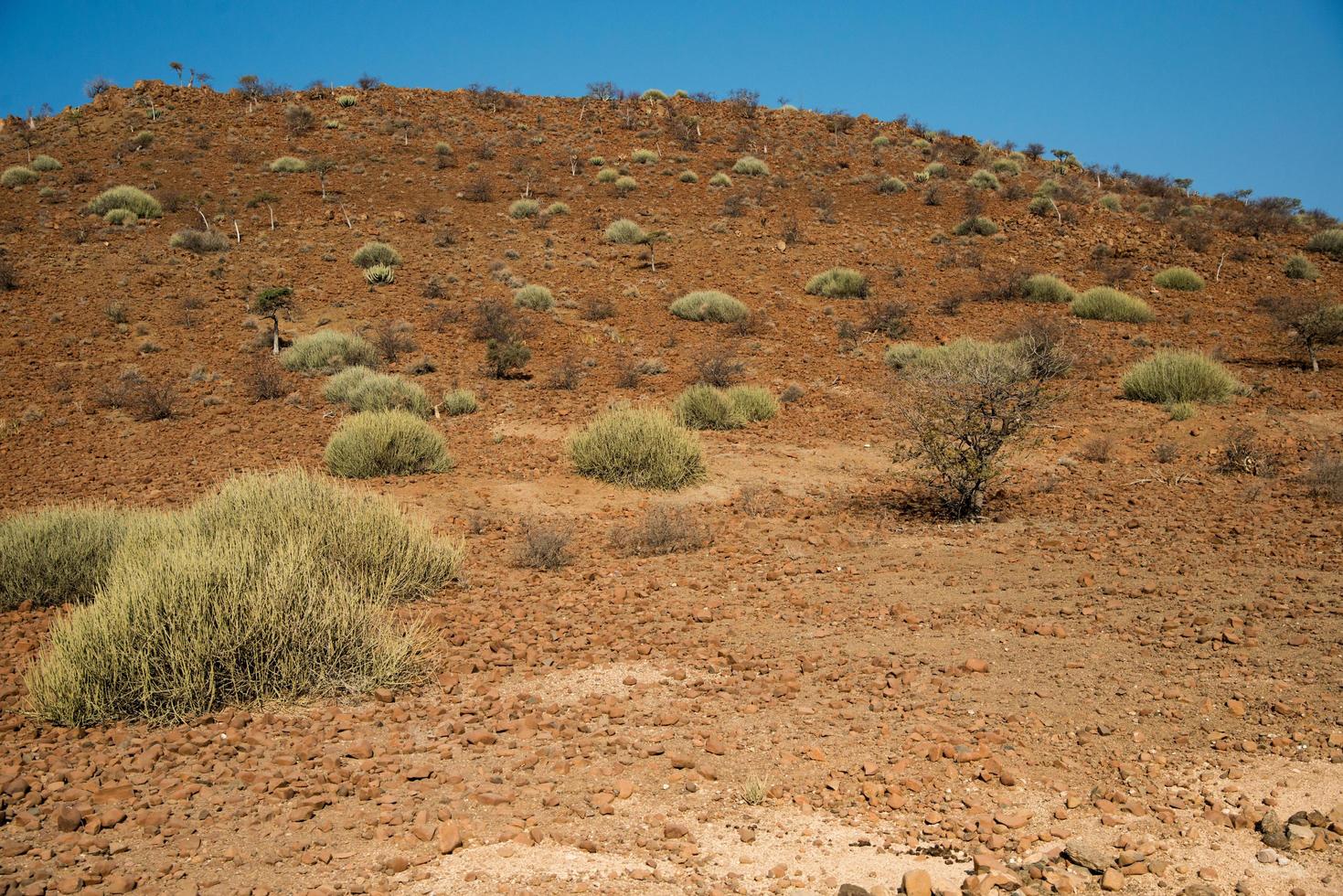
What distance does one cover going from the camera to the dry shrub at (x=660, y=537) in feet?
26.8

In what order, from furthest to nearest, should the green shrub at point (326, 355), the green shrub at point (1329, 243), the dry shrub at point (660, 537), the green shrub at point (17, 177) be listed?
1. the green shrub at point (17, 177)
2. the green shrub at point (1329, 243)
3. the green shrub at point (326, 355)
4. the dry shrub at point (660, 537)

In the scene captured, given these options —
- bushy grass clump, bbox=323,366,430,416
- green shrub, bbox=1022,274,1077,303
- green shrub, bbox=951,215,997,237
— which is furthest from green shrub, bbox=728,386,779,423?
green shrub, bbox=951,215,997,237

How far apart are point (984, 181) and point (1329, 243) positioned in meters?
10.5

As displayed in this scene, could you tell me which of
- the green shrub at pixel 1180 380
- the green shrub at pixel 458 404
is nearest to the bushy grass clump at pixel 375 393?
the green shrub at pixel 458 404

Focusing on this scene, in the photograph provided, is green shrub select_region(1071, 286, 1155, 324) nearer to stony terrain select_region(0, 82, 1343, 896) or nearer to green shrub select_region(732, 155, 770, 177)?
stony terrain select_region(0, 82, 1343, 896)

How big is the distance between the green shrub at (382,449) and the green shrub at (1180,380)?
35.7 ft

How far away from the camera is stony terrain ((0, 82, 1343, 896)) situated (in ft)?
11.3

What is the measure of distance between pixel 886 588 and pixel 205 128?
33.8 m

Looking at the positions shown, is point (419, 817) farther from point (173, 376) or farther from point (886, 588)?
point (173, 376)

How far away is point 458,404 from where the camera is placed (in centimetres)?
1354

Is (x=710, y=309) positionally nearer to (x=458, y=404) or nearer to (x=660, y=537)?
(x=458, y=404)

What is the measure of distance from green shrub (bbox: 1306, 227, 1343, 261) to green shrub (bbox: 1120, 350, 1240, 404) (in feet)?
42.2

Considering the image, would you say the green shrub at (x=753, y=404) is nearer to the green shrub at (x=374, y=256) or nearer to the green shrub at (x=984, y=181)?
the green shrub at (x=374, y=256)

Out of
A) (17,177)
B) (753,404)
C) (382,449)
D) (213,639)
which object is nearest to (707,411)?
(753,404)
